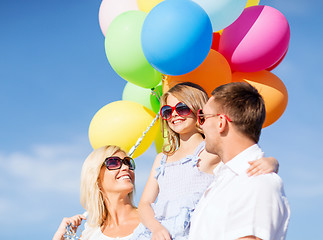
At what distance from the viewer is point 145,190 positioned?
3516 millimetres

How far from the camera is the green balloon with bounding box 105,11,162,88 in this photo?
3943 millimetres

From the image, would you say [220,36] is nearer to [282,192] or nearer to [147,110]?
[147,110]

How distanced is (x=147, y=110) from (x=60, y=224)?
1.47 meters

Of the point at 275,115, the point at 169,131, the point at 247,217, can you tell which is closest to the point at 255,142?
the point at 247,217

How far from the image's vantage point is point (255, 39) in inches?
153

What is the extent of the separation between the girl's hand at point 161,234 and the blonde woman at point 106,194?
3.75ft

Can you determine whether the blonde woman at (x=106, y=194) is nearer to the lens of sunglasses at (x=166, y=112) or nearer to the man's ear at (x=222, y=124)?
the lens of sunglasses at (x=166, y=112)

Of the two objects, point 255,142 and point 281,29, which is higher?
point 281,29

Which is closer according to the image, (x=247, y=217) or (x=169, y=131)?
(x=247, y=217)

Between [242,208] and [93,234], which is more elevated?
[93,234]

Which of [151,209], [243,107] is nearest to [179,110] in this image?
[151,209]

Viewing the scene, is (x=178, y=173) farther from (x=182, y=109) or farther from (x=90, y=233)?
(x=90, y=233)

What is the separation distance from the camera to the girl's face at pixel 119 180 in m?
4.27

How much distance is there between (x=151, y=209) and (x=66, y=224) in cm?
131
